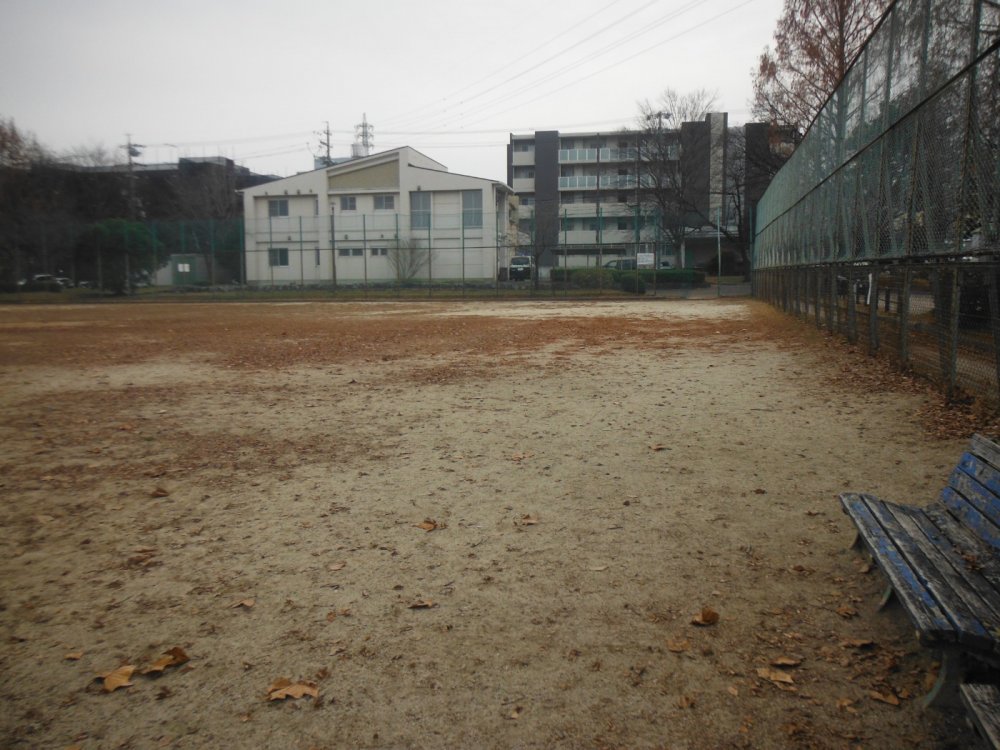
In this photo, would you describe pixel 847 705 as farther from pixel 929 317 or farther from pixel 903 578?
pixel 929 317

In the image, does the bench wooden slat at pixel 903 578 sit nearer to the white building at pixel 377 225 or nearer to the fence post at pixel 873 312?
the fence post at pixel 873 312

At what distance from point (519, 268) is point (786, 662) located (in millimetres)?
41682

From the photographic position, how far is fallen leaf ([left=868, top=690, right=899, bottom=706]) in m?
2.41

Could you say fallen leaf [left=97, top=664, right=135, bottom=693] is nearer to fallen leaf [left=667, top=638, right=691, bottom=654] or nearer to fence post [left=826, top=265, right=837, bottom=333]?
fallen leaf [left=667, top=638, right=691, bottom=654]

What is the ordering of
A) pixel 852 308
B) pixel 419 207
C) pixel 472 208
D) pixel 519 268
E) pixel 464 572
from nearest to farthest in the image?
pixel 464 572 < pixel 852 308 < pixel 519 268 < pixel 472 208 < pixel 419 207

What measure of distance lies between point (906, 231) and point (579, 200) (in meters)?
65.1

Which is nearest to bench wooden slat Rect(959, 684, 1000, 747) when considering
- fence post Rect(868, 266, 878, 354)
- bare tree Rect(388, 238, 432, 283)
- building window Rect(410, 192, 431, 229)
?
fence post Rect(868, 266, 878, 354)

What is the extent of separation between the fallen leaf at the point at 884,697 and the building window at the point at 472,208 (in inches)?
1726

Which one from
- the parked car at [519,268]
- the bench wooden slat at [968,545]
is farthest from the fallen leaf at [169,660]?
the parked car at [519,268]

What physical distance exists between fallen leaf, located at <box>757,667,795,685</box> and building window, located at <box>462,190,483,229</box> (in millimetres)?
43652

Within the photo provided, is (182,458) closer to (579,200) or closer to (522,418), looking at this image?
(522,418)

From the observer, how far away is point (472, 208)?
1903 inches

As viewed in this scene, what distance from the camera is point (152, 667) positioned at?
276 cm

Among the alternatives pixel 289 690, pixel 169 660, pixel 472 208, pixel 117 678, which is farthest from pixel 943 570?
pixel 472 208
